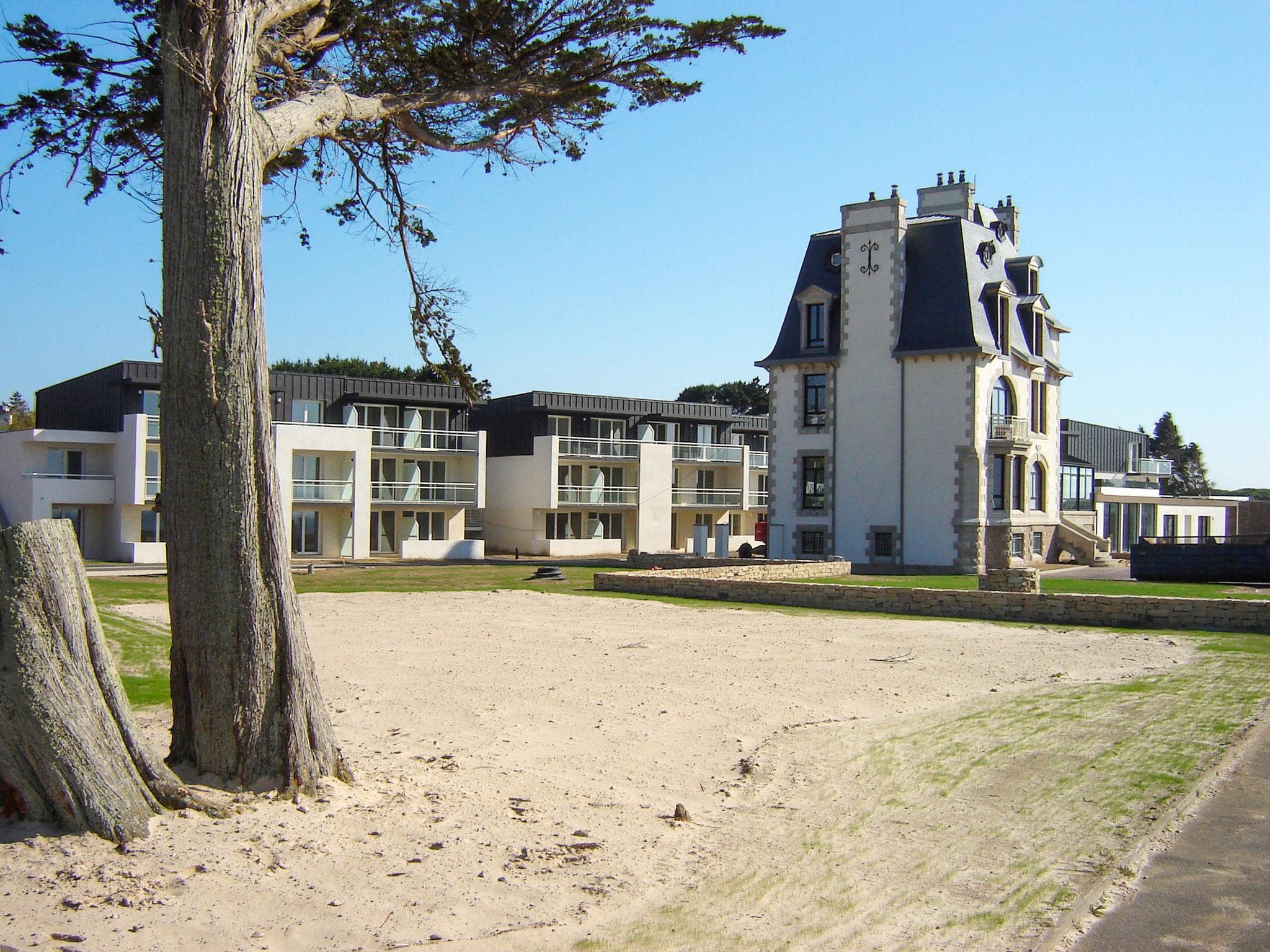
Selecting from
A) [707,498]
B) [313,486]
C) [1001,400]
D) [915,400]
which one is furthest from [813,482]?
[313,486]

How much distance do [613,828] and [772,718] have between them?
13.6ft

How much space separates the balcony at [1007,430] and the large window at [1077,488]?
8551 millimetres

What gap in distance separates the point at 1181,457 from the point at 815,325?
86.5 m

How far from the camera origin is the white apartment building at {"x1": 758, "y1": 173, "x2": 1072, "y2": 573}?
126 feet

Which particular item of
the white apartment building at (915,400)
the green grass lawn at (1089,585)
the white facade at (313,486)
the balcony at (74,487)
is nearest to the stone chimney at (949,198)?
the white apartment building at (915,400)

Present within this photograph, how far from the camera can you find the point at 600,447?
189 ft

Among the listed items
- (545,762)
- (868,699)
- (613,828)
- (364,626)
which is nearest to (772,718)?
(868,699)

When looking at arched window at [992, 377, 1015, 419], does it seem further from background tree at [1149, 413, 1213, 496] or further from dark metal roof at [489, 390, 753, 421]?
background tree at [1149, 413, 1213, 496]

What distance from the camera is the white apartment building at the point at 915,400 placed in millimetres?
38531

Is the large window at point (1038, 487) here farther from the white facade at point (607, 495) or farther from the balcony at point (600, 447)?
the balcony at point (600, 447)

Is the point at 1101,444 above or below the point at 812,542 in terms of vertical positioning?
above

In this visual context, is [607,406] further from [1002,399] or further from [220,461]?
[220,461]

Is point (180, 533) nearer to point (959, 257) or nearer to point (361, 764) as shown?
point (361, 764)

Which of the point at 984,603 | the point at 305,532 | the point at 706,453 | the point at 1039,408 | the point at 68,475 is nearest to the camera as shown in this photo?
the point at 984,603
